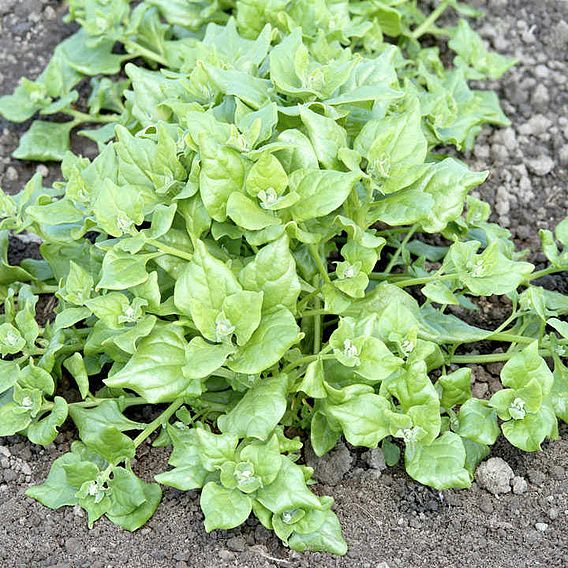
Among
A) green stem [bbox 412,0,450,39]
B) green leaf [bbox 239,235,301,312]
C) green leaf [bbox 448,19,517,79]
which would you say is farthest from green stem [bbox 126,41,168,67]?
green leaf [bbox 239,235,301,312]

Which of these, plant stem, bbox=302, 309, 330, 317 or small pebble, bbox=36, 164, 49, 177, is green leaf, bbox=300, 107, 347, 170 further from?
small pebble, bbox=36, 164, 49, 177

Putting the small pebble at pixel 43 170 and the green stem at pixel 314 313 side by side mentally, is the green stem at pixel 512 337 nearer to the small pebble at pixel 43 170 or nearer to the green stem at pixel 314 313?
the green stem at pixel 314 313

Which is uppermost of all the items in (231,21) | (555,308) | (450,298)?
(231,21)

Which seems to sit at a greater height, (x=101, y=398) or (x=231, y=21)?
(x=231, y=21)

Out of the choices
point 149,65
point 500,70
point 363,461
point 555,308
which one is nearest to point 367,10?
point 500,70

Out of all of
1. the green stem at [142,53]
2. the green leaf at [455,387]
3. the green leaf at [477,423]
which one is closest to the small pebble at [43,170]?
the green stem at [142,53]

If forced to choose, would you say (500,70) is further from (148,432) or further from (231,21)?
(148,432)

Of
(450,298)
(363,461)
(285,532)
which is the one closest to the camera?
(285,532)

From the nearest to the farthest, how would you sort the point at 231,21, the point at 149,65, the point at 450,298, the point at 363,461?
1. the point at 450,298
2. the point at 363,461
3. the point at 231,21
4. the point at 149,65
